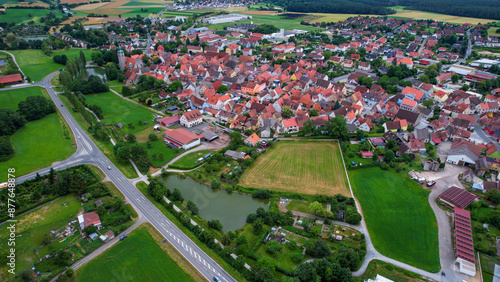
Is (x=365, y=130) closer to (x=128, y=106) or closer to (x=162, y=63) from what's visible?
(x=128, y=106)

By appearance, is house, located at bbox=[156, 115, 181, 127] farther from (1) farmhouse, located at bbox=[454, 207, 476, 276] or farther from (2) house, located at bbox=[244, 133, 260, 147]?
(1) farmhouse, located at bbox=[454, 207, 476, 276]

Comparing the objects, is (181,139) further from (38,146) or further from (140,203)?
(38,146)

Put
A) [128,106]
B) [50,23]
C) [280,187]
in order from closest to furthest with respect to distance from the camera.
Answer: [280,187] → [128,106] → [50,23]

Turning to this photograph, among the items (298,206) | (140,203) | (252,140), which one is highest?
(252,140)

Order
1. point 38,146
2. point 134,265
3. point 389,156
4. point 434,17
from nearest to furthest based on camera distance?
point 134,265 → point 389,156 → point 38,146 → point 434,17

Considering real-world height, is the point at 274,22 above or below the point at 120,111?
above

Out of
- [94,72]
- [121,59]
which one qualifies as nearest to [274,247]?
[121,59]

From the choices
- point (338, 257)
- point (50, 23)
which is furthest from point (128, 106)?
point (50, 23)

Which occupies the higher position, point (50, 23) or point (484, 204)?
point (50, 23)
